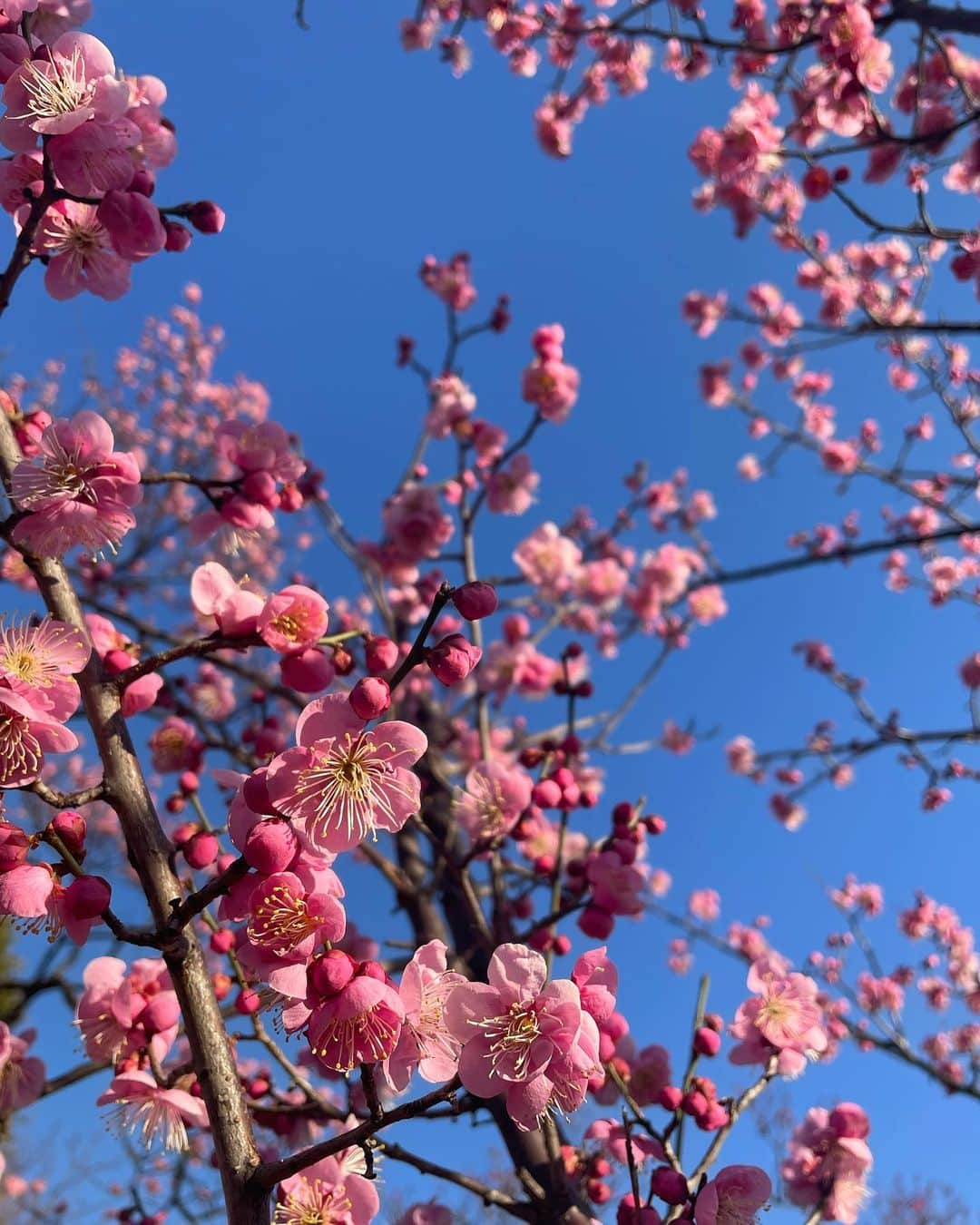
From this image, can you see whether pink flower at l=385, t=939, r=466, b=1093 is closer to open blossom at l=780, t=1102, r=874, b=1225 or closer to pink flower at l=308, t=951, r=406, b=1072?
pink flower at l=308, t=951, r=406, b=1072

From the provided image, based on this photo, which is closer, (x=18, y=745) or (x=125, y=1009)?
(x=18, y=745)

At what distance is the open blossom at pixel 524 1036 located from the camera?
117 centimetres

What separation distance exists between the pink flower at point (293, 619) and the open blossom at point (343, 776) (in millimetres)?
286

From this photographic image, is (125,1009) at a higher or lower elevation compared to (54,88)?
lower

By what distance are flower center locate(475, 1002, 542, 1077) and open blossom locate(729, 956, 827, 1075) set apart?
0.96 meters

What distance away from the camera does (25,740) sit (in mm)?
1228

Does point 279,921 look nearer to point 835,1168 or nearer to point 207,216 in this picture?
point 207,216

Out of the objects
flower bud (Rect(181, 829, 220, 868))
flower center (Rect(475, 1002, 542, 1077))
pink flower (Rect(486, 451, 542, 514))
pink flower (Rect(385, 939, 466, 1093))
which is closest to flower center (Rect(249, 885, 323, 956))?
pink flower (Rect(385, 939, 466, 1093))

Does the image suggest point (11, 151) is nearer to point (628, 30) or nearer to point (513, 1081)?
point (513, 1081)

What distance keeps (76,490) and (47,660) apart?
1.08 feet

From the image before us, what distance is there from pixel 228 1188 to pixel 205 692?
443cm

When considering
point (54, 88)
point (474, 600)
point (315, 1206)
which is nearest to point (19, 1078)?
point (315, 1206)

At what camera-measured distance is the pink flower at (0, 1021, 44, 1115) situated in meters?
1.92

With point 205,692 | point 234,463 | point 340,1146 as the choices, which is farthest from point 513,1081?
point 205,692
